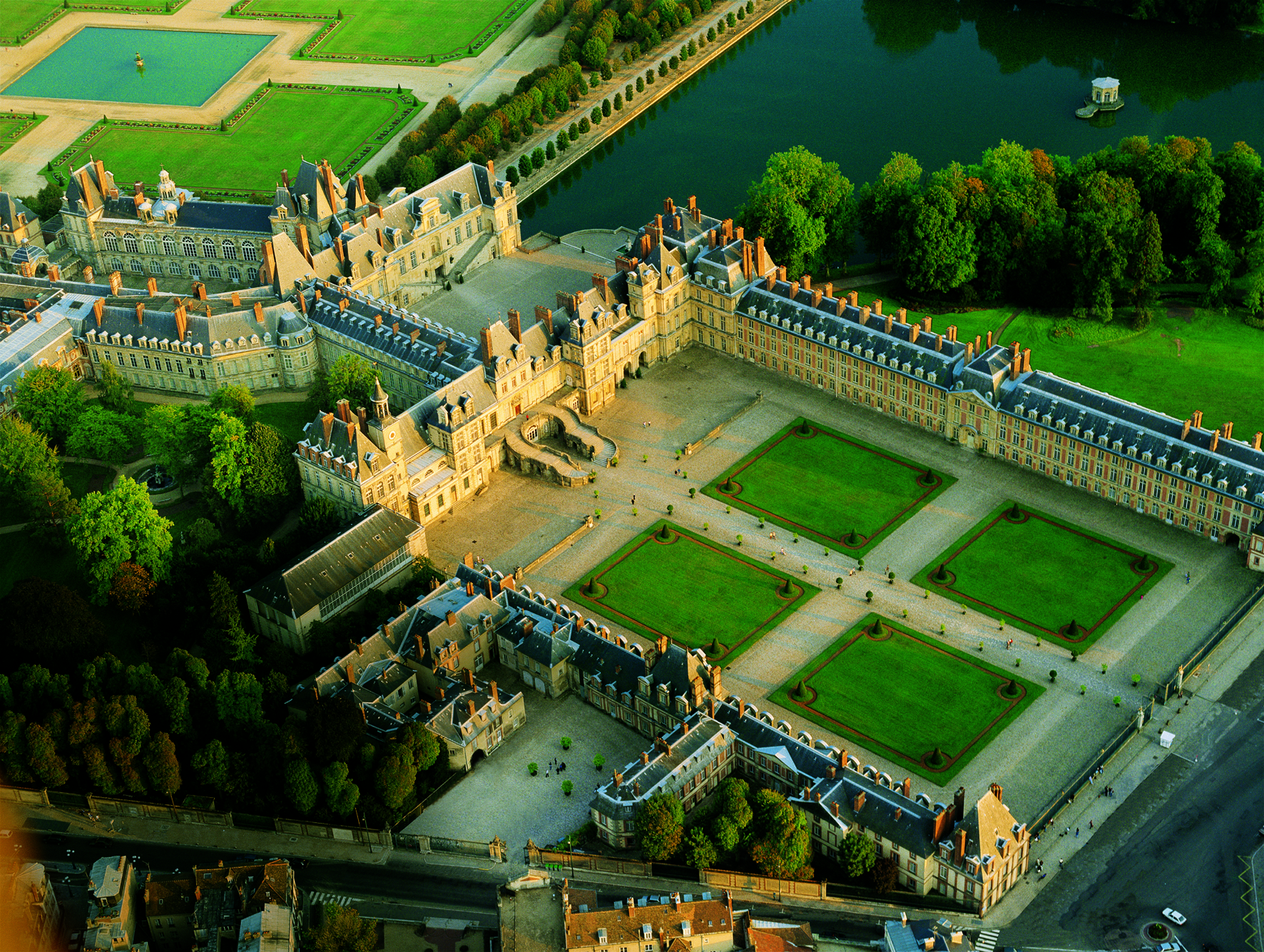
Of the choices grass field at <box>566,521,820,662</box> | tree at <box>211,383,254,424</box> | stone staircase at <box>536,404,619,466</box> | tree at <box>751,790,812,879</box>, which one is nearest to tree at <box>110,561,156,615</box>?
tree at <box>211,383,254,424</box>

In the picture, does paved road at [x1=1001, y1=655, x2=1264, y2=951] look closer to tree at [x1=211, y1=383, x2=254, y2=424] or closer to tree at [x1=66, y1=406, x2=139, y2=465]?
tree at [x1=211, y1=383, x2=254, y2=424]

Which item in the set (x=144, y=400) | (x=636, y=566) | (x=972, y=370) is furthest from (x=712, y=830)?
(x=144, y=400)

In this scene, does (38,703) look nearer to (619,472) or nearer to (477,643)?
(477,643)

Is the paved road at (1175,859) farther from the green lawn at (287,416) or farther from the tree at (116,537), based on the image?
the green lawn at (287,416)

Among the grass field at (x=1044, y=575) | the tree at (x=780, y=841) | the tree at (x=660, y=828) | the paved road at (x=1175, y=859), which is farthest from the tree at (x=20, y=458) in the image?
the paved road at (x=1175, y=859)

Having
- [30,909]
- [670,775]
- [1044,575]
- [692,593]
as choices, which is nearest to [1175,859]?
[1044,575]
